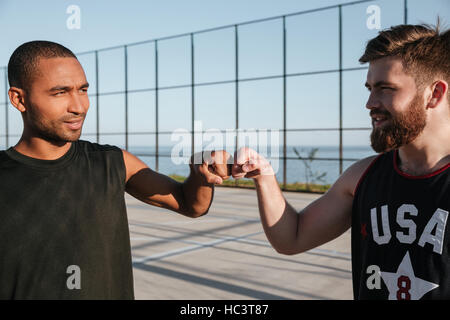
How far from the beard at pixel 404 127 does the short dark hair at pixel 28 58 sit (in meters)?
1.44

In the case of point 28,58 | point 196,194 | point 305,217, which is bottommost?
point 305,217

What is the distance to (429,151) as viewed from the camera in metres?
1.81

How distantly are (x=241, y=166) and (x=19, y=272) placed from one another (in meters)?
1.03

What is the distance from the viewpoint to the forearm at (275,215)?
212 cm

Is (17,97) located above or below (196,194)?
above

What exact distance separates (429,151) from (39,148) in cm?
174

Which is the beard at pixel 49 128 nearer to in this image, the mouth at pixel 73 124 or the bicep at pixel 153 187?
the mouth at pixel 73 124

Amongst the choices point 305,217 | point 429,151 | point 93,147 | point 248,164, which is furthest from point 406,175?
point 93,147

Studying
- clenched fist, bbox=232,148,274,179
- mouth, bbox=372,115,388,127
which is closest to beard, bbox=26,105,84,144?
clenched fist, bbox=232,148,274,179

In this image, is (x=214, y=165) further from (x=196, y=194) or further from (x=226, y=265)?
(x=226, y=265)

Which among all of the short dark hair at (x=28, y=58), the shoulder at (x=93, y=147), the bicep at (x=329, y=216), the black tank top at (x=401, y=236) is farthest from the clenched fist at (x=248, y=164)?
the short dark hair at (x=28, y=58)

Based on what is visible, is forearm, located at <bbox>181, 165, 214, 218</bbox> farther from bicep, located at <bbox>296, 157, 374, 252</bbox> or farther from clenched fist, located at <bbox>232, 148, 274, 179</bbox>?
bicep, located at <bbox>296, 157, 374, 252</bbox>
